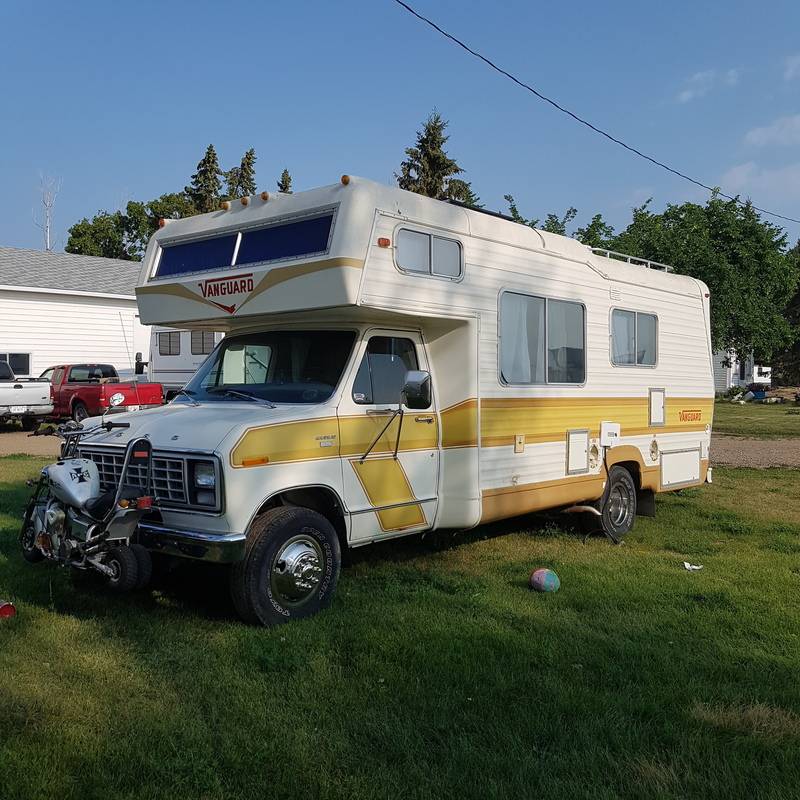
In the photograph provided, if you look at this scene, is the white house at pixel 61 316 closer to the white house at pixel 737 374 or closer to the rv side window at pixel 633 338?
the rv side window at pixel 633 338

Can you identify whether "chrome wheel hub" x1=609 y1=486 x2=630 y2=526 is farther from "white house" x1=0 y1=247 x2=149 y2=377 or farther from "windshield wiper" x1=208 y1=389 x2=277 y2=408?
"white house" x1=0 y1=247 x2=149 y2=377

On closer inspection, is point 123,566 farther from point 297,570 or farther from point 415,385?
point 415,385

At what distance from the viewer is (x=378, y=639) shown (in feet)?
17.0

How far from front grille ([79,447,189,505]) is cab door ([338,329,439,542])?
1145 mm

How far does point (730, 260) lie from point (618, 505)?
73.1ft

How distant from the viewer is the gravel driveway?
14.5m

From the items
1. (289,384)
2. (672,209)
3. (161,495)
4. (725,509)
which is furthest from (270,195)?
(672,209)

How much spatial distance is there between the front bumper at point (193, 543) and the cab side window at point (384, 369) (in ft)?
4.79

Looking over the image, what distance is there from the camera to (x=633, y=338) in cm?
883

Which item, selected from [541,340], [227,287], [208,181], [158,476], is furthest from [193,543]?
[208,181]

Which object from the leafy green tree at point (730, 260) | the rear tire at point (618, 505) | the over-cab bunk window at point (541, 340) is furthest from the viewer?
the leafy green tree at point (730, 260)

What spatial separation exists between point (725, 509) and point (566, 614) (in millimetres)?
4966

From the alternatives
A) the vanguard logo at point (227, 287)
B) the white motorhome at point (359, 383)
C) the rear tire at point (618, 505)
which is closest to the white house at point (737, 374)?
the rear tire at point (618, 505)

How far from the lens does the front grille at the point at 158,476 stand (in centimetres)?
537
